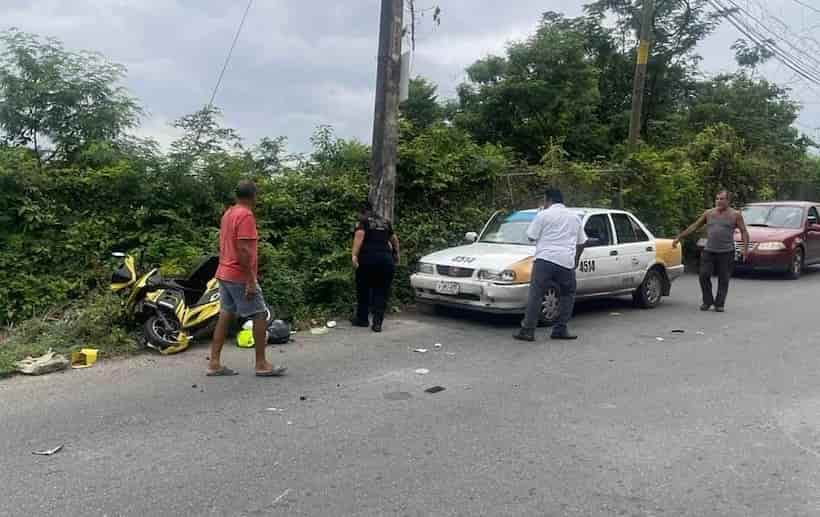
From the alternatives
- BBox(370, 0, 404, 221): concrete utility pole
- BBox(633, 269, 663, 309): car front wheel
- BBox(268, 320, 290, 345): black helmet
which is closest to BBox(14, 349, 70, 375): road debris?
BBox(268, 320, 290, 345): black helmet

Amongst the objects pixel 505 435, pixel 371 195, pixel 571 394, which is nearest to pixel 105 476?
pixel 505 435

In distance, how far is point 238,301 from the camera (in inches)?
242

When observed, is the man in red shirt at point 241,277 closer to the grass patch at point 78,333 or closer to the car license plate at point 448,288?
the grass patch at point 78,333

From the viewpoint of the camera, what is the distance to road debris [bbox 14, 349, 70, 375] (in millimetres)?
6309

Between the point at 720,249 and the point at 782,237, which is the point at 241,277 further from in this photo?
the point at 782,237

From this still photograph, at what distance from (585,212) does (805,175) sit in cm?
1783

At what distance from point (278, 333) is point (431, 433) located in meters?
3.25

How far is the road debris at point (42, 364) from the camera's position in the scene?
248 inches

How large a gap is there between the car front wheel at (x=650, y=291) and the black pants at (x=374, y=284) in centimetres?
A: 403

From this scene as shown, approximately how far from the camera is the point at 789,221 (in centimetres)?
1518

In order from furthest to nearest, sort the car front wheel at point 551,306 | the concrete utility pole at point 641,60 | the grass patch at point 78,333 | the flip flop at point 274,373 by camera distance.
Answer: the concrete utility pole at point 641,60
the car front wheel at point 551,306
the grass patch at point 78,333
the flip flop at point 274,373

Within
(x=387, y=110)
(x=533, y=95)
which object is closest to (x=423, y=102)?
(x=533, y=95)

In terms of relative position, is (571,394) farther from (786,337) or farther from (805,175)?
(805,175)

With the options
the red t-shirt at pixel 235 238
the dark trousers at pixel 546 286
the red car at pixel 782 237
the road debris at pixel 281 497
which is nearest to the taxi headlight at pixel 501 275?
the dark trousers at pixel 546 286
